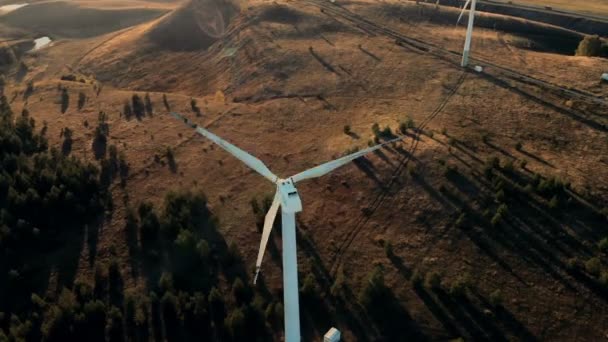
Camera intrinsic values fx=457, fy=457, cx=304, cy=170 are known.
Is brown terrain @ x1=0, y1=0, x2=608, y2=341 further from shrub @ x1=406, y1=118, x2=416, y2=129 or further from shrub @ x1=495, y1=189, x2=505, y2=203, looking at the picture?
shrub @ x1=406, y1=118, x2=416, y2=129

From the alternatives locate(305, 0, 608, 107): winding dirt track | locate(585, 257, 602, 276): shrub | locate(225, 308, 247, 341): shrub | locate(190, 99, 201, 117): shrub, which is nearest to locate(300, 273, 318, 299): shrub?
locate(225, 308, 247, 341): shrub

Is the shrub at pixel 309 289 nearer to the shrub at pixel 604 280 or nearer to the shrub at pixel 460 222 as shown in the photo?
the shrub at pixel 460 222

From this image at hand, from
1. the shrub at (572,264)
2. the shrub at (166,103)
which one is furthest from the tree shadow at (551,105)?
the shrub at (166,103)

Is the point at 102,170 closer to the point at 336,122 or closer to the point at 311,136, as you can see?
the point at 311,136

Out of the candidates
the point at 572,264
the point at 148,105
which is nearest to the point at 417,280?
the point at 572,264

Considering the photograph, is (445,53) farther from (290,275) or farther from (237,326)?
(290,275)

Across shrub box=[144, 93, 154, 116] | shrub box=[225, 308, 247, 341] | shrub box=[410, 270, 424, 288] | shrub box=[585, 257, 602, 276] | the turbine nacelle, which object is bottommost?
shrub box=[225, 308, 247, 341]
